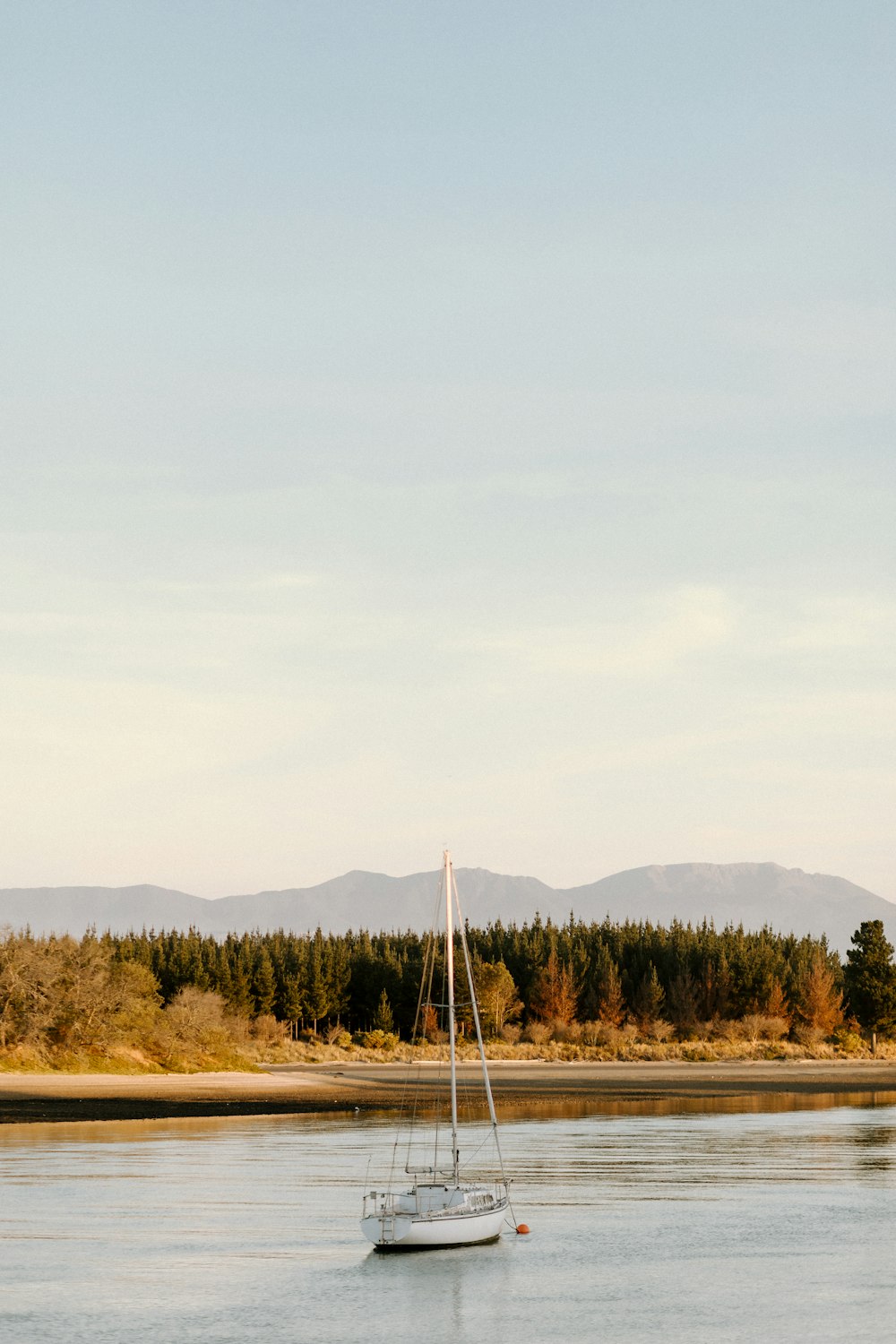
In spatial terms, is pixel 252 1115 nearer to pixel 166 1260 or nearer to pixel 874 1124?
pixel 874 1124

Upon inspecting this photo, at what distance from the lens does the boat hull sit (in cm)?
2898

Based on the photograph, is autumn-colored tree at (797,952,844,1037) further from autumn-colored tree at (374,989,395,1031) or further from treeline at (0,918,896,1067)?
autumn-colored tree at (374,989,395,1031)

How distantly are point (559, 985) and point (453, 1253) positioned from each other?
95.0 m

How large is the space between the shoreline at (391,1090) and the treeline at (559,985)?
1674 centimetres

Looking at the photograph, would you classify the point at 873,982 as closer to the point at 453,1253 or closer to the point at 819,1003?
the point at 819,1003

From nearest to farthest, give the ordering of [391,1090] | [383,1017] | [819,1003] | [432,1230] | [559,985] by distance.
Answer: [432,1230] → [391,1090] → [819,1003] → [383,1017] → [559,985]

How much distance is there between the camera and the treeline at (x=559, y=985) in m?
114

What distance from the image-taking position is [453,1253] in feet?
97.1

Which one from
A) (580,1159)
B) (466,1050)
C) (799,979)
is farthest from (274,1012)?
(580,1159)

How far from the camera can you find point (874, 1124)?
54.7 metres

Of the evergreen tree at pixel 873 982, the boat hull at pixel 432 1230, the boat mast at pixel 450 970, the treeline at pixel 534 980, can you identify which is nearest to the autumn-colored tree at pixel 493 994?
the treeline at pixel 534 980

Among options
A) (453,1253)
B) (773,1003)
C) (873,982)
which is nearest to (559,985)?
(773,1003)

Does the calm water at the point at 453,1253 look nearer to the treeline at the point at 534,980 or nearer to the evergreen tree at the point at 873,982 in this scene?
the evergreen tree at the point at 873,982

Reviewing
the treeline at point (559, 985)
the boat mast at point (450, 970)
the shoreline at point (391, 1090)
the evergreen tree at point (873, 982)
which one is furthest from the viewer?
the treeline at point (559, 985)
